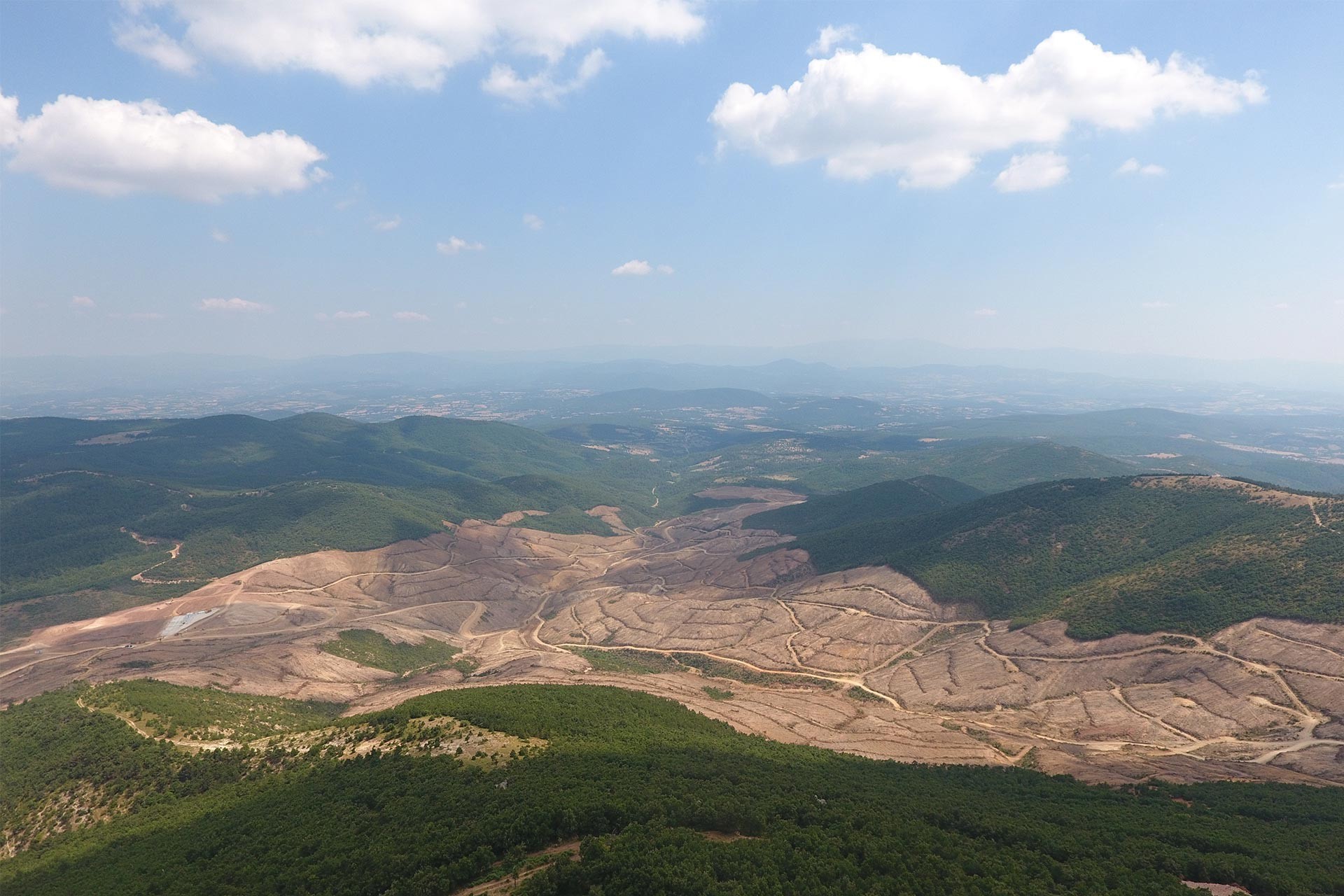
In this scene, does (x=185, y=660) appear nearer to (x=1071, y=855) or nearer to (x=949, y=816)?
(x=949, y=816)

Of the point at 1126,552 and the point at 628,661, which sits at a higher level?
the point at 1126,552

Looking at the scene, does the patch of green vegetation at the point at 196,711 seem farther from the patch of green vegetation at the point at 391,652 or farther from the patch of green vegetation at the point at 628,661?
the patch of green vegetation at the point at 628,661

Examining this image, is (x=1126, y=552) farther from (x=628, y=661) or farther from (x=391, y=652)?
(x=391, y=652)

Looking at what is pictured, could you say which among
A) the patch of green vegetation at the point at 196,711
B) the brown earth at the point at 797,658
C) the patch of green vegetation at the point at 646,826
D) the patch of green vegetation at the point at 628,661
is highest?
the patch of green vegetation at the point at 646,826

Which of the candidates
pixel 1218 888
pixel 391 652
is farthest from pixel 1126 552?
pixel 391 652

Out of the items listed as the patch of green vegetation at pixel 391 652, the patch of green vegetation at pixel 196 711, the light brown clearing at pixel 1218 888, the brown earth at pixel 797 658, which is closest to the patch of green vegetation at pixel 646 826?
the light brown clearing at pixel 1218 888

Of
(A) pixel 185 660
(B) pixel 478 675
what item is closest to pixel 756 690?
(B) pixel 478 675
